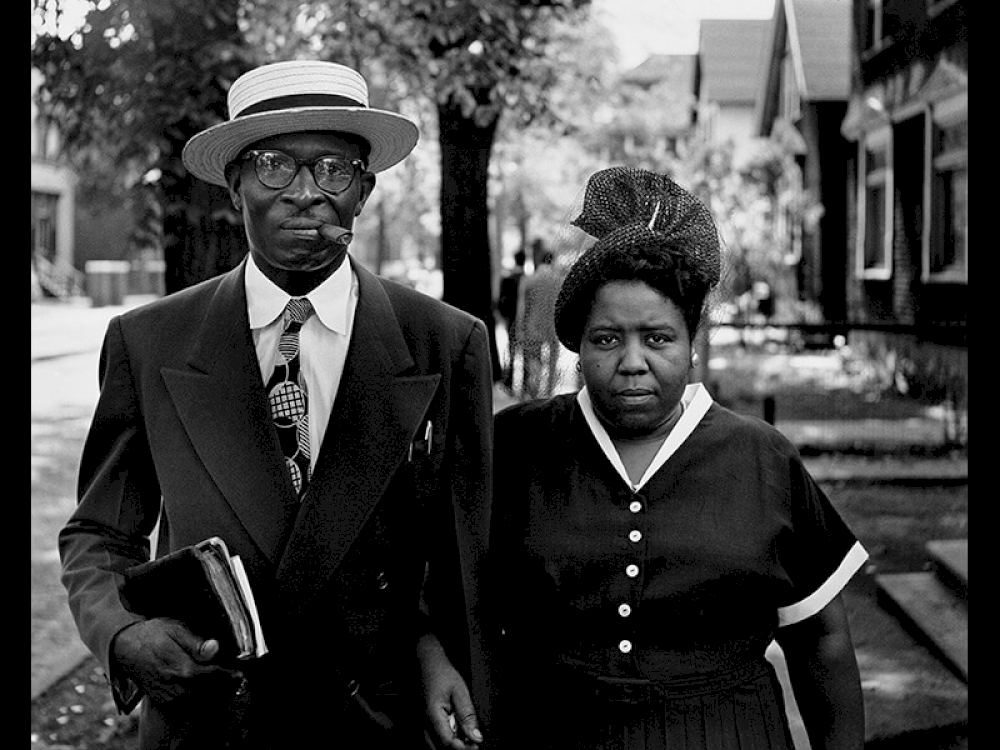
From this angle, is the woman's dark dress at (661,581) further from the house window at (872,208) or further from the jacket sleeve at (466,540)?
the house window at (872,208)

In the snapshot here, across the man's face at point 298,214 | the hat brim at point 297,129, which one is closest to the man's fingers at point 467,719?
the man's face at point 298,214

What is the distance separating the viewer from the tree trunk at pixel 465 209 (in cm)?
865

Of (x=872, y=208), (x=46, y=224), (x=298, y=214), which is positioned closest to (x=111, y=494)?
(x=298, y=214)

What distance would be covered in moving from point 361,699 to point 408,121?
3.86ft

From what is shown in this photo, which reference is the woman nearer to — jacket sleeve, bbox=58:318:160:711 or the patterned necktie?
the patterned necktie

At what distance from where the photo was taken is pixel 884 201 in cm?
1966

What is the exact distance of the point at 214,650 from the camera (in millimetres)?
2176

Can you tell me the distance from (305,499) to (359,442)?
0.50 feet

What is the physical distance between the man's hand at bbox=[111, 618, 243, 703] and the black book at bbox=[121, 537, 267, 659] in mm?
28

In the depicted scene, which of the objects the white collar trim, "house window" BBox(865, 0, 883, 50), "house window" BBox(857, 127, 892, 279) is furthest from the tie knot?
"house window" BBox(857, 127, 892, 279)

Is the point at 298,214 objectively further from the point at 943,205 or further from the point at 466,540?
the point at 943,205

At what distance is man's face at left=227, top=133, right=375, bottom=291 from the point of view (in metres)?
2.40

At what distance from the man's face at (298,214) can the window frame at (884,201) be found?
645 inches
